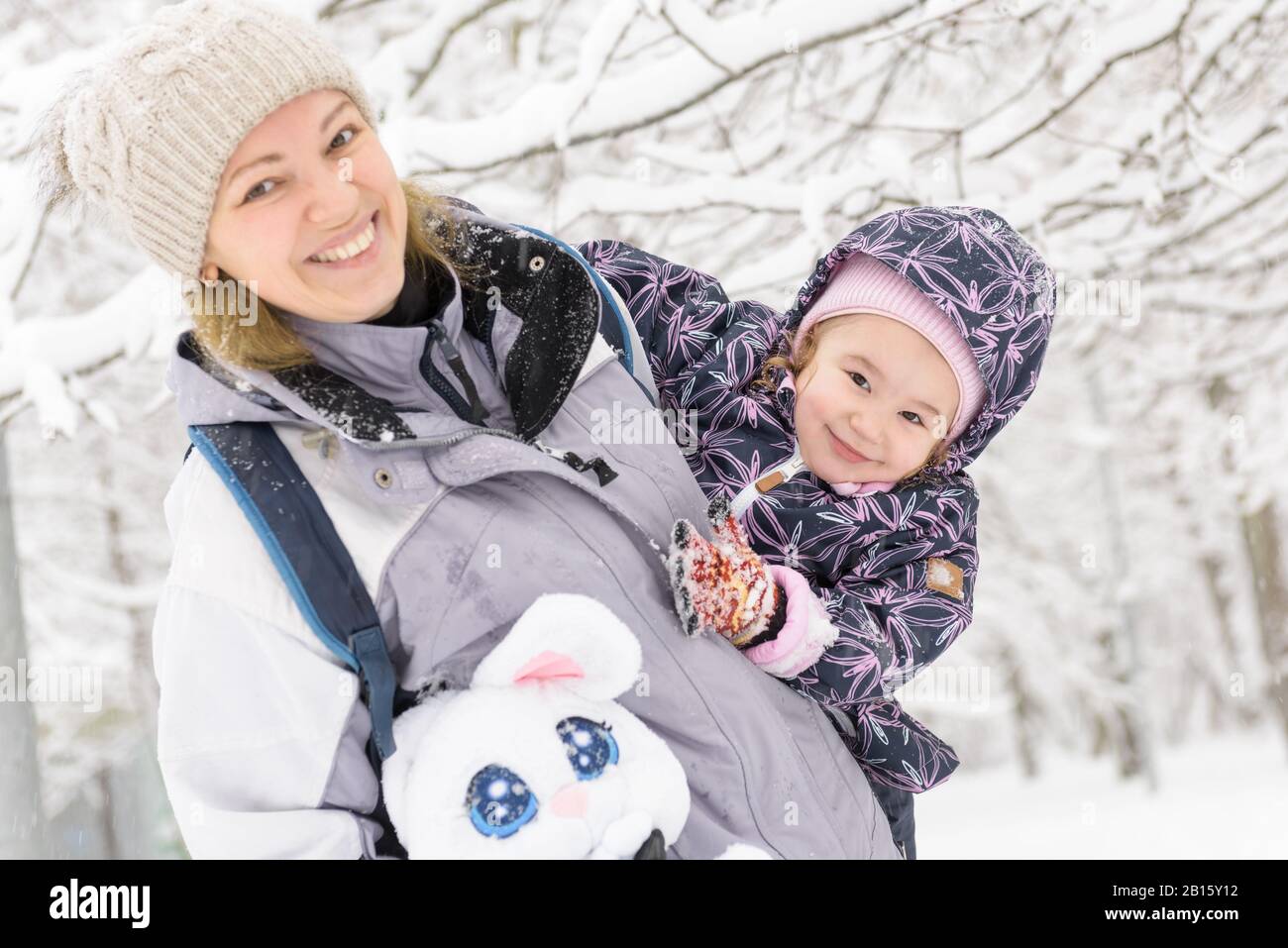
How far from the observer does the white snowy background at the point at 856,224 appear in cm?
291

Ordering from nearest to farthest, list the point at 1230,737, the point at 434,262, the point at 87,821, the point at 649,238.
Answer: the point at 434,262, the point at 649,238, the point at 87,821, the point at 1230,737

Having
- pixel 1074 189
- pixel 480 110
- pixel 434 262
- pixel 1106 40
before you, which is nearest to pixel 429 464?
pixel 434 262

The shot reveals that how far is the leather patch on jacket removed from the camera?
77.0 inches

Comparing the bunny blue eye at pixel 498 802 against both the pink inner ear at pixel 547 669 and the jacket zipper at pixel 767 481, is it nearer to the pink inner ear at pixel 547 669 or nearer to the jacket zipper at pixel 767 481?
the pink inner ear at pixel 547 669

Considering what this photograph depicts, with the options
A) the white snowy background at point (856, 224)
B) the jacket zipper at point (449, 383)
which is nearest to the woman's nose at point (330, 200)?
the jacket zipper at point (449, 383)

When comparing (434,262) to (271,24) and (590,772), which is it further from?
(590,772)

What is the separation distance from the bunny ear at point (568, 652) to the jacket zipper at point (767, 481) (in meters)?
0.51

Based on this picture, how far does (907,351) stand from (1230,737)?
17.1 metres

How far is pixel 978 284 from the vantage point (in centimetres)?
203

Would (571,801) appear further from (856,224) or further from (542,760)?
(856,224)

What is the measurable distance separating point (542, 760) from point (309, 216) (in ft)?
2.73

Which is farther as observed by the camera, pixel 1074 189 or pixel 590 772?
pixel 1074 189

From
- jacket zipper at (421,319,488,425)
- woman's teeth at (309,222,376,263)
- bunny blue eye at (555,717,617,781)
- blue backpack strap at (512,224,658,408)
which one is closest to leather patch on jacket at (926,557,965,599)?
blue backpack strap at (512,224,658,408)

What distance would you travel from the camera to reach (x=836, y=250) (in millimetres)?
2170
